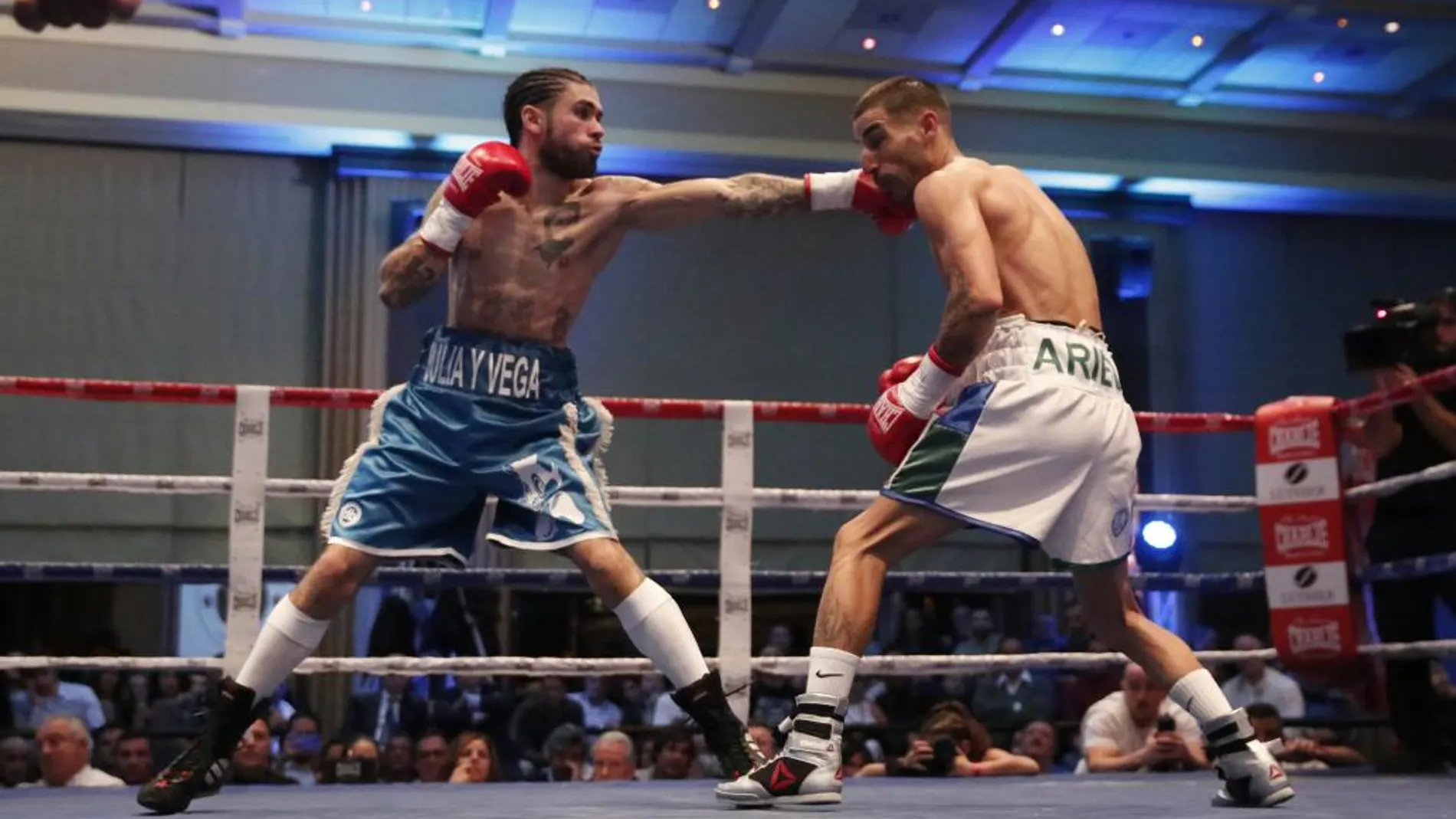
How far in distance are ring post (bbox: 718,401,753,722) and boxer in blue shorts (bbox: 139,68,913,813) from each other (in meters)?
0.73

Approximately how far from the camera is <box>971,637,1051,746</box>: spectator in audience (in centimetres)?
593

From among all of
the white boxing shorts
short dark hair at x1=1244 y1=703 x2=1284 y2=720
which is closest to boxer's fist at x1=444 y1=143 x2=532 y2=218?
the white boxing shorts

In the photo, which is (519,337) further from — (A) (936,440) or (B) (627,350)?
(B) (627,350)

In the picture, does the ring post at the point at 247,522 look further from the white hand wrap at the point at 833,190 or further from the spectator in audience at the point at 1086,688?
the spectator in audience at the point at 1086,688

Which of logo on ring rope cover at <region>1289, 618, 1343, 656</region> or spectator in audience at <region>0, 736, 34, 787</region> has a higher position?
logo on ring rope cover at <region>1289, 618, 1343, 656</region>

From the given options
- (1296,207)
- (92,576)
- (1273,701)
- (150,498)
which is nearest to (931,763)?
(92,576)

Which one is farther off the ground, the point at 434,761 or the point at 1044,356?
the point at 1044,356

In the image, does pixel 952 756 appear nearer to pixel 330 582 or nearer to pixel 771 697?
pixel 330 582

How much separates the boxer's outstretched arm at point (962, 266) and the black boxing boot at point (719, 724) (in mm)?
630

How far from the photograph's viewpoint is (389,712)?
6090 millimetres

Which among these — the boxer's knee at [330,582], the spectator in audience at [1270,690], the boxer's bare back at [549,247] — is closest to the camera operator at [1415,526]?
the boxer's bare back at [549,247]

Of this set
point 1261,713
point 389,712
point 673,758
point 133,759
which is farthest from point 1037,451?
point 389,712

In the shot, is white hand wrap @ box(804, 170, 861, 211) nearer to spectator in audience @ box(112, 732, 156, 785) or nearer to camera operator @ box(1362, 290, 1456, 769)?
camera operator @ box(1362, 290, 1456, 769)

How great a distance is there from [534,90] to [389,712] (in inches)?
157
